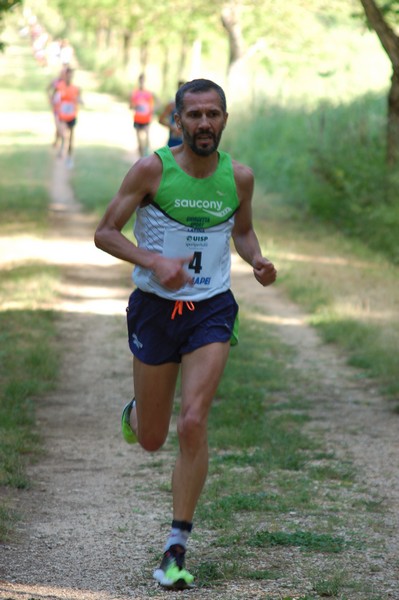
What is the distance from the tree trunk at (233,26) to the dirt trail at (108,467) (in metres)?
18.8

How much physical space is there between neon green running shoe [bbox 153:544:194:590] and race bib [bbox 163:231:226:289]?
112 centimetres

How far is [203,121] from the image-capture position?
16.7 ft

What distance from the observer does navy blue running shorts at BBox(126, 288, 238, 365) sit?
5133 millimetres

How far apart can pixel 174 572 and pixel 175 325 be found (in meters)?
1.04

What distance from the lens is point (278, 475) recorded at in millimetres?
6941

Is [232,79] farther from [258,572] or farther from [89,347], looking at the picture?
[258,572]

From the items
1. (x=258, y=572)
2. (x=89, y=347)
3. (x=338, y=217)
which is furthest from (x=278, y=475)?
(x=338, y=217)

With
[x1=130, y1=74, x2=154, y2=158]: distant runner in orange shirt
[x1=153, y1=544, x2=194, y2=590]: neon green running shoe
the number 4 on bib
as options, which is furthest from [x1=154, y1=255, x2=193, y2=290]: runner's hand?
[x1=130, y1=74, x2=154, y2=158]: distant runner in orange shirt

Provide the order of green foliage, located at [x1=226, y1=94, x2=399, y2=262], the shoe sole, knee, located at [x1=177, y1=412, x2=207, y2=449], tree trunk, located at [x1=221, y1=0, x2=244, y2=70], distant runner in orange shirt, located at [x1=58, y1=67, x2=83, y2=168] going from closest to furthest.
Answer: the shoe sole, knee, located at [x1=177, y1=412, x2=207, y2=449], green foliage, located at [x1=226, y1=94, x2=399, y2=262], distant runner in orange shirt, located at [x1=58, y1=67, x2=83, y2=168], tree trunk, located at [x1=221, y1=0, x2=244, y2=70]

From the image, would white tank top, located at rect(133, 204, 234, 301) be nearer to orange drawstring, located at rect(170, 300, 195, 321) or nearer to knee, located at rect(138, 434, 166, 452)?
orange drawstring, located at rect(170, 300, 195, 321)

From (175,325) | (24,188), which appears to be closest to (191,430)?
(175,325)

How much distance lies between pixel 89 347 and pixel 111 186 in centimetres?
1437

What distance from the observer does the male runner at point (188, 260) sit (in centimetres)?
500

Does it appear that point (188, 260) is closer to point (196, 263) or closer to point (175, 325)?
point (196, 263)
